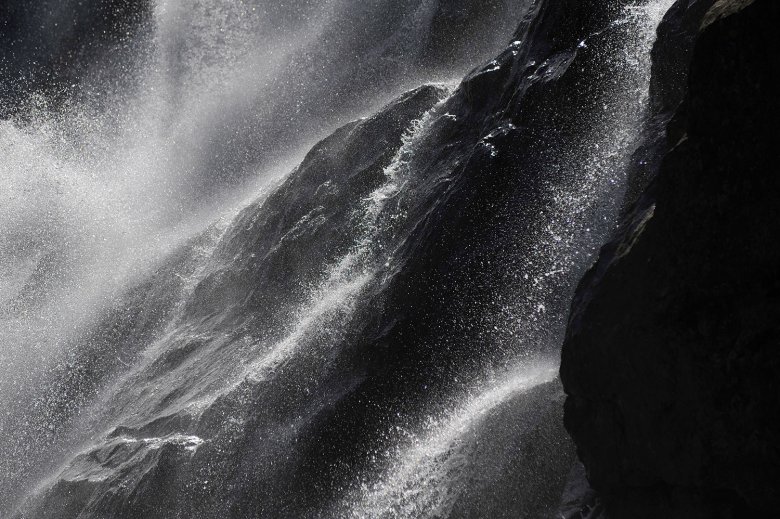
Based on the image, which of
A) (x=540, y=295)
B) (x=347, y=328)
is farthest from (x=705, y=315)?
(x=347, y=328)

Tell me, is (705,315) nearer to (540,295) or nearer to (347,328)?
(540,295)

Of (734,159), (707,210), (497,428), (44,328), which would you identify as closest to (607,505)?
(497,428)

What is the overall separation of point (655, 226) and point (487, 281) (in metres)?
4.43

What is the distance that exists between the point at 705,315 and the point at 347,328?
21.0 ft

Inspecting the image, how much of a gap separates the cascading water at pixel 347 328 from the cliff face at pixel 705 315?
203 cm

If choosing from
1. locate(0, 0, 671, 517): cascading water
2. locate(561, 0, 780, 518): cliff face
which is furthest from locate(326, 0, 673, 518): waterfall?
locate(561, 0, 780, 518): cliff face

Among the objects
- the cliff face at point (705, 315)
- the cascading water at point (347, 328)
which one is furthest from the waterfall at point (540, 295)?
the cliff face at point (705, 315)

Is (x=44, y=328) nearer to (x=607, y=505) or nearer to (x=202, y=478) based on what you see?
(x=202, y=478)

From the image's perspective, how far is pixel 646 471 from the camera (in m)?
4.72

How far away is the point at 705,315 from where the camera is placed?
4.25m

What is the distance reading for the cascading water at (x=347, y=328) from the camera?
8344 mm

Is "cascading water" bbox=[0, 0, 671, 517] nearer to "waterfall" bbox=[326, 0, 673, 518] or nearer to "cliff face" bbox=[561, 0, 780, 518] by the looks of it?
"waterfall" bbox=[326, 0, 673, 518]

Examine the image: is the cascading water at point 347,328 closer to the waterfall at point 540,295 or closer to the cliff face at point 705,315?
the waterfall at point 540,295

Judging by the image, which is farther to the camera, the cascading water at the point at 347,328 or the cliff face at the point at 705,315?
the cascading water at the point at 347,328
